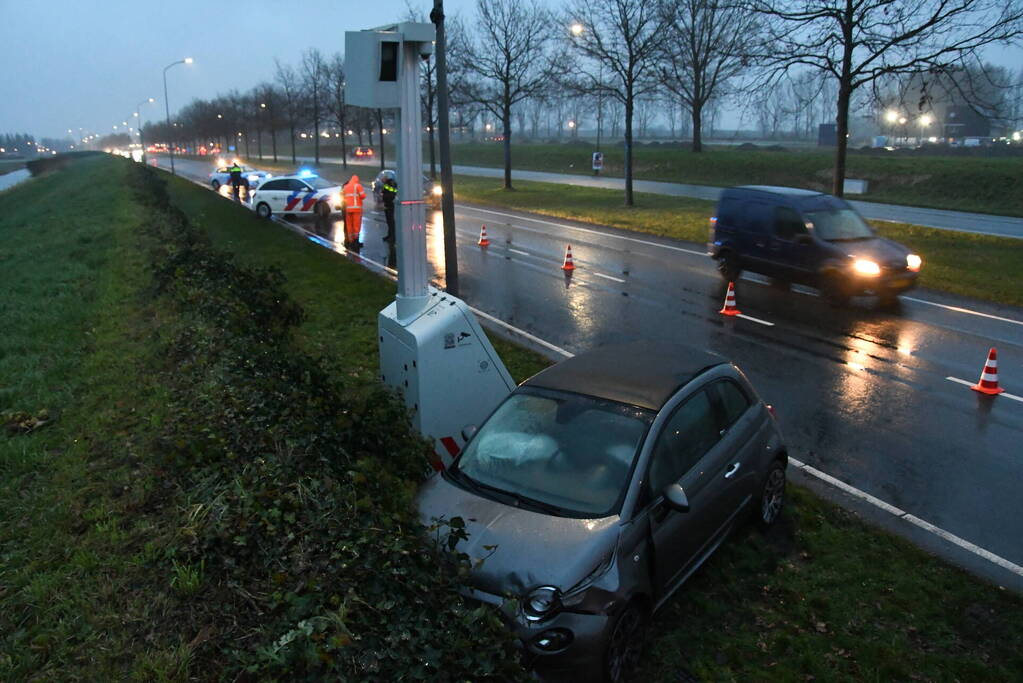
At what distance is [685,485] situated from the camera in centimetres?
471

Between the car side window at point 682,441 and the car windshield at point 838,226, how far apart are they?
30.3 feet

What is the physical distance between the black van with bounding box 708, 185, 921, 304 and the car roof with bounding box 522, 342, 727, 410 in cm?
808

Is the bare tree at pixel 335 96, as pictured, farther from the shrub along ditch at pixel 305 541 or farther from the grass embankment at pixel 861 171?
the shrub along ditch at pixel 305 541

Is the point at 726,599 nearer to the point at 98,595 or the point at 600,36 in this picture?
the point at 98,595

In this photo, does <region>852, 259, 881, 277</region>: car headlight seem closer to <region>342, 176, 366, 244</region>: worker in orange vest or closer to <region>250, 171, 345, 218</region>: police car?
<region>342, 176, 366, 244</region>: worker in orange vest

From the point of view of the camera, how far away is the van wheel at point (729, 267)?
587 inches

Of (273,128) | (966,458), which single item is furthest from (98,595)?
(273,128)

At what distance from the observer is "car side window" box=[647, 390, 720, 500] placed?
458 centimetres

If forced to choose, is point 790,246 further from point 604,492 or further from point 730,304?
point 604,492

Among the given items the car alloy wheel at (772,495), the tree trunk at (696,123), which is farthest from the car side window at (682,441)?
the tree trunk at (696,123)

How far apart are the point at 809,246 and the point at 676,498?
33.4 ft

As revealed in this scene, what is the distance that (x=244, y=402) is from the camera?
532 cm

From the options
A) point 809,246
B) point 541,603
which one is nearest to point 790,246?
point 809,246

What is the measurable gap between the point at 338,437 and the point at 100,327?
5.60 m
